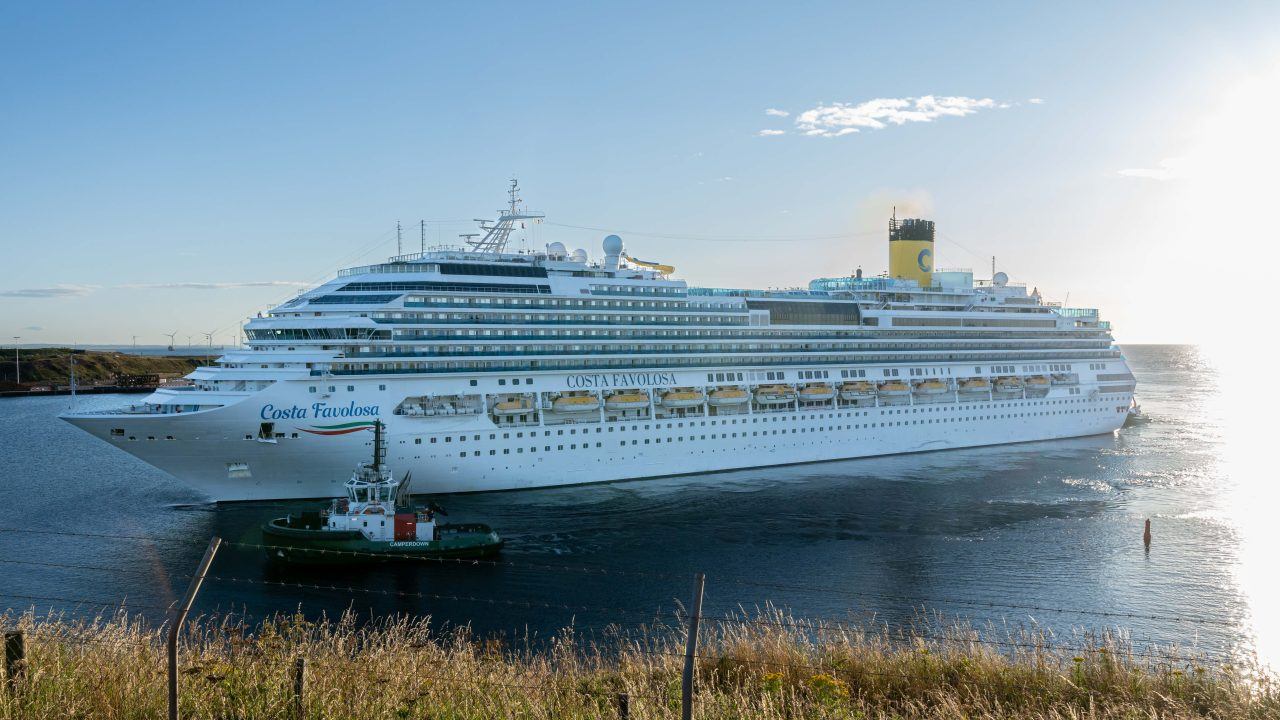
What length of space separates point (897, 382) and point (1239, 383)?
138 metres

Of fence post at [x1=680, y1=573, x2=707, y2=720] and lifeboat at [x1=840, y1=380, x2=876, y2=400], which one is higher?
lifeboat at [x1=840, y1=380, x2=876, y2=400]

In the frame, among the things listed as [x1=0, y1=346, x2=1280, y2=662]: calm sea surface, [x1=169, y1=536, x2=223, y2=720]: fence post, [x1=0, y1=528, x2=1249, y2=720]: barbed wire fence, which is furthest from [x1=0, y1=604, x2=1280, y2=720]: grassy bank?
[x1=0, y1=346, x2=1280, y2=662]: calm sea surface

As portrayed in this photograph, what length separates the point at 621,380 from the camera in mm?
Result: 40812

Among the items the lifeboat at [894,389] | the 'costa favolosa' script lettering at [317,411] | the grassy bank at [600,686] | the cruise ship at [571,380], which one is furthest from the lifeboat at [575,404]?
the grassy bank at [600,686]

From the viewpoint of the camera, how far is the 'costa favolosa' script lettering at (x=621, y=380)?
39625mm

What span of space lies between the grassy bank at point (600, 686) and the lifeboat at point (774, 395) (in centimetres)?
3025

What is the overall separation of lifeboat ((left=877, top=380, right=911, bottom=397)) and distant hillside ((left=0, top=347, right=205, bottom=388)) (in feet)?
314

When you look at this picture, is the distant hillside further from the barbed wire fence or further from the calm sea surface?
the barbed wire fence

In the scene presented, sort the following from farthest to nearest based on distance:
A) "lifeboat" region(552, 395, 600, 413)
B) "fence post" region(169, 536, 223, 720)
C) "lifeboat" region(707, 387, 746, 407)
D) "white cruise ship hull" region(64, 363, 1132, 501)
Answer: "lifeboat" region(707, 387, 746, 407)
"lifeboat" region(552, 395, 600, 413)
"white cruise ship hull" region(64, 363, 1132, 501)
"fence post" region(169, 536, 223, 720)

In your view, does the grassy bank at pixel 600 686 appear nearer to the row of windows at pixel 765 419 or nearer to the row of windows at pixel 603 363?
the row of windows at pixel 603 363

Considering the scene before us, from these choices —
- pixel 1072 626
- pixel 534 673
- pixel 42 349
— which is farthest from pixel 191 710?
pixel 42 349

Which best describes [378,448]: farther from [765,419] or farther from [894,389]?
[894,389]

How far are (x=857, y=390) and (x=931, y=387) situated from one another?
5817 millimetres

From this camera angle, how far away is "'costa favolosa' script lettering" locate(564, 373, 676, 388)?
130ft
